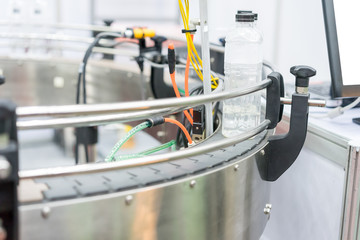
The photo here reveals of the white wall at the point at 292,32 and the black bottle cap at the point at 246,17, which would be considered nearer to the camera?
the black bottle cap at the point at 246,17

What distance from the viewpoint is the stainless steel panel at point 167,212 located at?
616 millimetres

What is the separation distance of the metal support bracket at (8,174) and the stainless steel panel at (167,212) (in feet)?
0.23

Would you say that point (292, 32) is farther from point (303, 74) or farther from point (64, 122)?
point (64, 122)

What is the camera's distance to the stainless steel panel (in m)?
0.62

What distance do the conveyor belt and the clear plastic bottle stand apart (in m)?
0.14

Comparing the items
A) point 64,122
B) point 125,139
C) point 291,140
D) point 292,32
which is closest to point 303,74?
point 291,140

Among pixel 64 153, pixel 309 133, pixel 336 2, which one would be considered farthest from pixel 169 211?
pixel 64 153

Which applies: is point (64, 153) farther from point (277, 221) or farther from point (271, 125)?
point (271, 125)

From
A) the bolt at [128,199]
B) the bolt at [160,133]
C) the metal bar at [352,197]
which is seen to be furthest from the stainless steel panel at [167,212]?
the bolt at [160,133]

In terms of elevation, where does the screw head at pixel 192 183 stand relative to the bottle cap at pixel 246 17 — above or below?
below

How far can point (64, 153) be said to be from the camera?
2.65 meters

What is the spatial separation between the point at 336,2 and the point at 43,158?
6.67ft

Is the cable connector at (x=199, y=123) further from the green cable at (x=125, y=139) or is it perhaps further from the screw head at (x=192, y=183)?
the screw head at (x=192, y=183)

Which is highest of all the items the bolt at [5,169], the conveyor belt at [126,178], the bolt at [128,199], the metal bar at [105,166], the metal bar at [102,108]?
the metal bar at [102,108]
